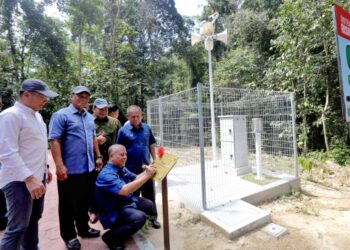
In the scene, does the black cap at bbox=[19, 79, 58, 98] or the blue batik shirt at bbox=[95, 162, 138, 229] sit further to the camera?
the blue batik shirt at bbox=[95, 162, 138, 229]

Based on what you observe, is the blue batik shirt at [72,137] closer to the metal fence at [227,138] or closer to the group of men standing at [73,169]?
the group of men standing at [73,169]

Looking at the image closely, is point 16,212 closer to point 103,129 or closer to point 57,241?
point 57,241

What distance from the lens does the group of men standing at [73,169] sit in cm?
181

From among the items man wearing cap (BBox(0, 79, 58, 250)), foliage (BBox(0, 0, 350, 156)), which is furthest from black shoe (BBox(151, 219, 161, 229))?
foliage (BBox(0, 0, 350, 156))

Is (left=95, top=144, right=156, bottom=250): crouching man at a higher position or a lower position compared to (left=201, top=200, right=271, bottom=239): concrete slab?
higher

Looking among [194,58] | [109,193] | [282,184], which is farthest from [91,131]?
[194,58]

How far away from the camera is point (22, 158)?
1.88m

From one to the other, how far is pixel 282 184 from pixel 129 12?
39.6ft

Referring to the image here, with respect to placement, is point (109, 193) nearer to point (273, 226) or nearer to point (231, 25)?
point (273, 226)

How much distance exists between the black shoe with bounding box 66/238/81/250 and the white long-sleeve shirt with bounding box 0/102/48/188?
85cm

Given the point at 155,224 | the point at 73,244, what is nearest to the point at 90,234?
the point at 73,244

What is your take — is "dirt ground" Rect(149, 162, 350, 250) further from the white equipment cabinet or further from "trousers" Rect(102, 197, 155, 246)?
the white equipment cabinet

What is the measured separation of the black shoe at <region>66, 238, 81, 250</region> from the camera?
2486 mm

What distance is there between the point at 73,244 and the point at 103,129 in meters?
1.39
